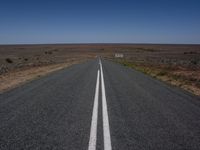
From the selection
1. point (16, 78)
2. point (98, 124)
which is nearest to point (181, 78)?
point (16, 78)

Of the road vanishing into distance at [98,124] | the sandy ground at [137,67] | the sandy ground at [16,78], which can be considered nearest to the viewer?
the road vanishing into distance at [98,124]

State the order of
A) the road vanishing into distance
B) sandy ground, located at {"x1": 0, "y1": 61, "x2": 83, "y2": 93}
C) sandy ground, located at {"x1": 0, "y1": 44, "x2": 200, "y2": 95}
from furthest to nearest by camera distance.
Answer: sandy ground, located at {"x1": 0, "y1": 44, "x2": 200, "y2": 95} → sandy ground, located at {"x1": 0, "y1": 61, "x2": 83, "y2": 93} → the road vanishing into distance

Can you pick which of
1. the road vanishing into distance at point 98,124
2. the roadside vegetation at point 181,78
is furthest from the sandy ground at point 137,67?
the road vanishing into distance at point 98,124

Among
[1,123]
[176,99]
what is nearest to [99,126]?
[1,123]

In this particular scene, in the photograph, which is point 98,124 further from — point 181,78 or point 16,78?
point 181,78

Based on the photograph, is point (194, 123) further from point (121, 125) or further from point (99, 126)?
point (99, 126)

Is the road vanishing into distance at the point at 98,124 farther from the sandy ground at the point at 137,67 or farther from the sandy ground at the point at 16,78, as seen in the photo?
the sandy ground at the point at 16,78

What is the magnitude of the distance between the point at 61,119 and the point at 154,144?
2.49m

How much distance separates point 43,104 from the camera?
782 centimetres

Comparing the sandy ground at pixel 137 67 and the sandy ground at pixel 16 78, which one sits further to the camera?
the sandy ground at pixel 137 67

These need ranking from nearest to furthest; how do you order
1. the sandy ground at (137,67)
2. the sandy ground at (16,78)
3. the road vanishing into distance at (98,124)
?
the road vanishing into distance at (98,124) < the sandy ground at (16,78) < the sandy ground at (137,67)

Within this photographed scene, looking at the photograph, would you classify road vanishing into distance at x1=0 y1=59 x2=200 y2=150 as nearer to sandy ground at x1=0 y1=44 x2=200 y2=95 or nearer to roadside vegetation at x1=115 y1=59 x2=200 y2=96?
sandy ground at x1=0 y1=44 x2=200 y2=95

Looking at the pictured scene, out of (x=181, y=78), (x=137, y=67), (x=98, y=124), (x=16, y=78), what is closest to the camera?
(x=98, y=124)

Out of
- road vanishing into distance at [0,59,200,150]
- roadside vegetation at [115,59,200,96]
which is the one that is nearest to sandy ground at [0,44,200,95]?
roadside vegetation at [115,59,200,96]
